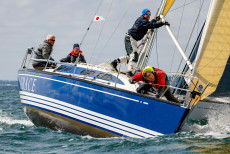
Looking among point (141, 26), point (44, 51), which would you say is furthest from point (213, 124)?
point (44, 51)

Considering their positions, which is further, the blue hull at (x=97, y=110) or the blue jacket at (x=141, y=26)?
the blue jacket at (x=141, y=26)

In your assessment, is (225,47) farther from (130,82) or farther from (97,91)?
(97,91)

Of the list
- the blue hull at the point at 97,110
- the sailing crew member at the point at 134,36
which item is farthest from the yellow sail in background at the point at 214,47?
the sailing crew member at the point at 134,36

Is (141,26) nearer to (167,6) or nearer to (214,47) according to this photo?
(167,6)

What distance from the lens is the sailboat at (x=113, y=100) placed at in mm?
7590

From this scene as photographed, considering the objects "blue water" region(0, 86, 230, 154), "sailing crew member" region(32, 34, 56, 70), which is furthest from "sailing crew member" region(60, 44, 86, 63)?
"blue water" region(0, 86, 230, 154)

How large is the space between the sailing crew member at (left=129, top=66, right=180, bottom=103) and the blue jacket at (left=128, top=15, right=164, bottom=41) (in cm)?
161

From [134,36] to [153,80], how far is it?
1979 millimetres

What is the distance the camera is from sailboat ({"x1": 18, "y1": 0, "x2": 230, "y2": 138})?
24.9ft

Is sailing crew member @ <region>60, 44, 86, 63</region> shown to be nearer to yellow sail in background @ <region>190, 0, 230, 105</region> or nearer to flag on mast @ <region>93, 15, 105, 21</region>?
flag on mast @ <region>93, 15, 105, 21</region>

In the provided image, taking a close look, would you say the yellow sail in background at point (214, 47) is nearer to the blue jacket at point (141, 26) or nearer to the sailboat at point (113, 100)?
the sailboat at point (113, 100)

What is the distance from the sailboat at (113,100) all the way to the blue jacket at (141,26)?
421mm

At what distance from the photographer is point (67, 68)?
9.67 metres

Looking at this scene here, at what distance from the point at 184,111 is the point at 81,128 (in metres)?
2.49
